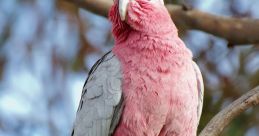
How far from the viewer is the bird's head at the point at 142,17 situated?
2395 millimetres

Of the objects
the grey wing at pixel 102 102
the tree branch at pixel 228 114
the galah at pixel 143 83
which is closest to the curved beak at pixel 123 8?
the galah at pixel 143 83

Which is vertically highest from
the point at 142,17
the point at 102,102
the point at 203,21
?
the point at 142,17

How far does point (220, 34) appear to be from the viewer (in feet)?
11.3

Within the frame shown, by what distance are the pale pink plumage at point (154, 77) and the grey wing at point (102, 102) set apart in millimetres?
25

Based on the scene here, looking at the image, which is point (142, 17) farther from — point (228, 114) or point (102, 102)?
point (228, 114)

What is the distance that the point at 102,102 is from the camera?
238cm

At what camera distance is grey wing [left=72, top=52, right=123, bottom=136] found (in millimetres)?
2355

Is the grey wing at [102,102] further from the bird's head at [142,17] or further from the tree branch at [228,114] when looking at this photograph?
the tree branch at [228,114]

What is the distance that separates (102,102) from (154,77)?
20 centimetres

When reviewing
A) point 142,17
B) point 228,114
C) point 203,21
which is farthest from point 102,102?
point 203,21

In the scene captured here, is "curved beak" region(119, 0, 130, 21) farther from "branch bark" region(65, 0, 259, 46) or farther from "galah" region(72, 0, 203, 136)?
"branch bark" region(65, 0, 259, 46)

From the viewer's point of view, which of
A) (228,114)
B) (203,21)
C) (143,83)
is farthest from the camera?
(203,21)

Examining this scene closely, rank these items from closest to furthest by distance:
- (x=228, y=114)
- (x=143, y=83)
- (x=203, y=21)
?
(x=143, y=83) → (x=228, y=114) → (x=203, y=21)

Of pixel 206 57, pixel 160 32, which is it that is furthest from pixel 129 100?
pixel 206 57
